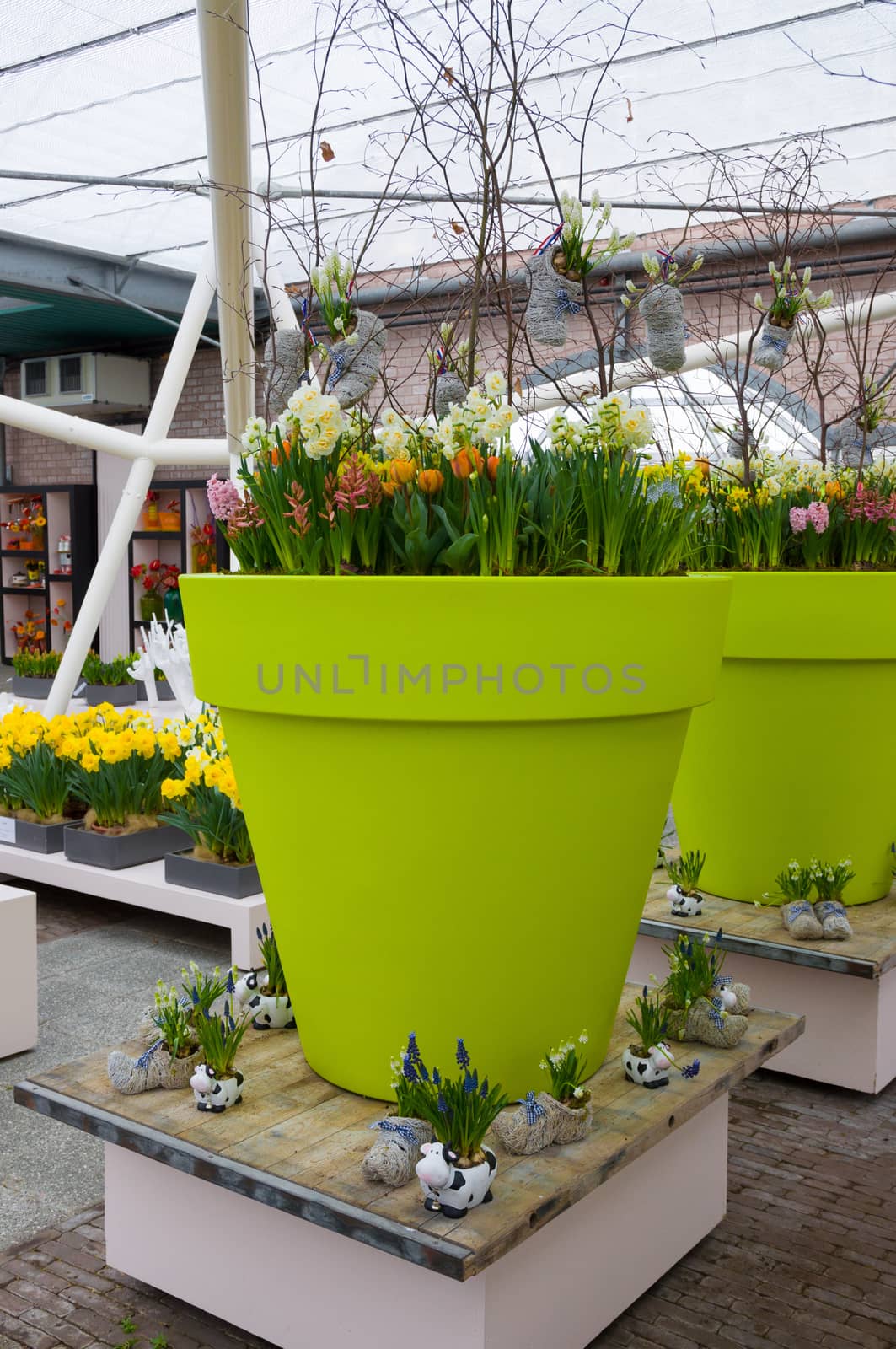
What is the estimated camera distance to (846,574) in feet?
8.82

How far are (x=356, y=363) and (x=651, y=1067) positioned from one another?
124cm

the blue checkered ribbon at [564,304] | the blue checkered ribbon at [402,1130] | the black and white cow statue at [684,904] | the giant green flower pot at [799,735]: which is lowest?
the black and white cow statue at [684,904]

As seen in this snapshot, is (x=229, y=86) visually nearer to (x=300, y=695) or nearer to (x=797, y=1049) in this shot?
(x=300, y=695)

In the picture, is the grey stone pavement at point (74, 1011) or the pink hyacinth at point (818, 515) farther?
the pink hyacinth at point (818, 515)

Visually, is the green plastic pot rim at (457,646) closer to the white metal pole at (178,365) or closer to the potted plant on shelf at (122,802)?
the potted plant on shelf at (122,802)

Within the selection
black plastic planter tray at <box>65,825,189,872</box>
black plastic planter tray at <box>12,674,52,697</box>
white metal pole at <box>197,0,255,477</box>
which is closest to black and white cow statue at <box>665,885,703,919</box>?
white metal pole at <box>197,0,255,477</box>

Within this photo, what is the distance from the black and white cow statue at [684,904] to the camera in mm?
2883

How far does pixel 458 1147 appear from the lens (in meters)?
1.56

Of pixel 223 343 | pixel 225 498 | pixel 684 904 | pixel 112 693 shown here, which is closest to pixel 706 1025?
pixel 684 904

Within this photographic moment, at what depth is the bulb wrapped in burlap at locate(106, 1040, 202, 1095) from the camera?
1845mm

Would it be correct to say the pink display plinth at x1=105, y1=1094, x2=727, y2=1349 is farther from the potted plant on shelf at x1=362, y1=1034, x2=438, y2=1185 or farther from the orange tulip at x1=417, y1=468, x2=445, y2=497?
the orange tulip at x1=417, y1=468, x2=445, y2=497

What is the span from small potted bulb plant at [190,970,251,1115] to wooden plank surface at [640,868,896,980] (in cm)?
107

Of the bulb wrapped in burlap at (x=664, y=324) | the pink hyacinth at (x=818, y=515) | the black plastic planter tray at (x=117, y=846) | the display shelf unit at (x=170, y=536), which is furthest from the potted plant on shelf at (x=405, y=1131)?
the display shelf unit at (x=170, y=536)

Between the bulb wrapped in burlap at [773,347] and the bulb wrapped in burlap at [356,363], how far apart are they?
137 centimetres
